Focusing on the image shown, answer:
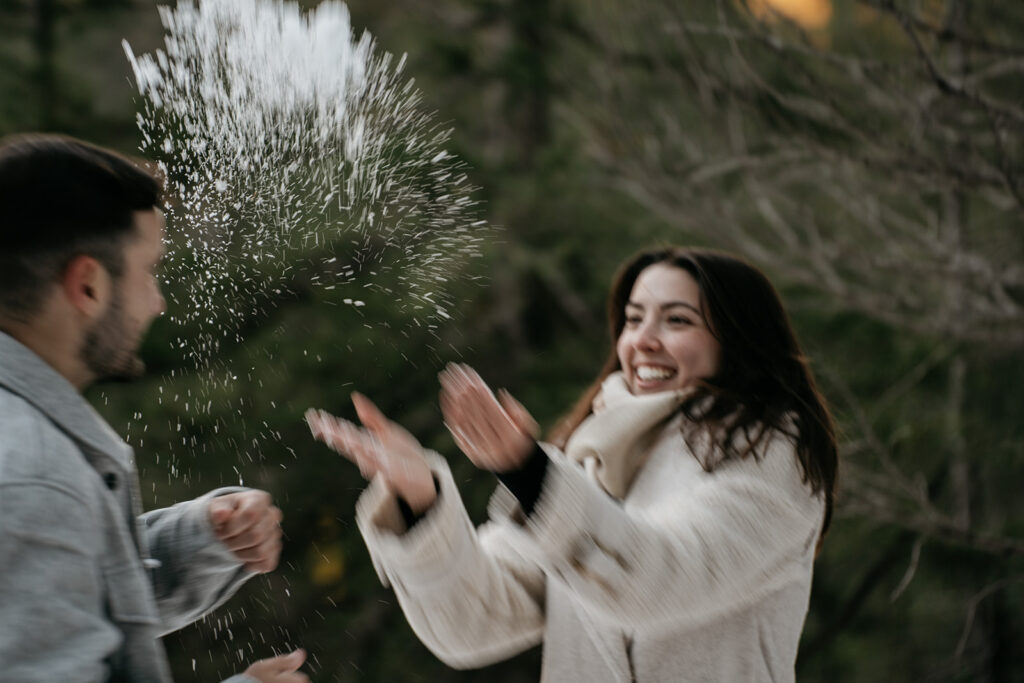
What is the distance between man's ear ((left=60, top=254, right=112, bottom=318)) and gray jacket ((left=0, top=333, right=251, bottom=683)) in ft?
0.31

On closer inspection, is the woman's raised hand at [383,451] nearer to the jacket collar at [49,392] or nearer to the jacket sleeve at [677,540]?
the jacket sleeve at [677,540]

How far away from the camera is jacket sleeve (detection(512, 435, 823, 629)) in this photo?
174cm

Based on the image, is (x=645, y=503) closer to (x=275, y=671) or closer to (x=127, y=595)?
(x=275, y=671)

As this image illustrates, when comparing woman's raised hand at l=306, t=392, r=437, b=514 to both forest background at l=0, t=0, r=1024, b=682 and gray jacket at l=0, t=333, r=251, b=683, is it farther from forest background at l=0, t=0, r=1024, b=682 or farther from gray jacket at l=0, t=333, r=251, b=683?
forest background at l=0, t=0, r=1024, b=682

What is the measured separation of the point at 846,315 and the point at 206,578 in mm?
4956

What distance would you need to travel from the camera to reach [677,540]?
1.80 meters

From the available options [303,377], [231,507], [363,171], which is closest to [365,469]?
[231,507]

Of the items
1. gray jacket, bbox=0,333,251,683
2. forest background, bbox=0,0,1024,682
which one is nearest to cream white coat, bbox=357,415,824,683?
gray jacket, bbox=0,333,251,683

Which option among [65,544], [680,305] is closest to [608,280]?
[680,305]

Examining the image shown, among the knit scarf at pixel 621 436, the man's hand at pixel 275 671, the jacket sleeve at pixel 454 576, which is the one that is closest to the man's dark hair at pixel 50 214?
the man's hand at pixel 275 671

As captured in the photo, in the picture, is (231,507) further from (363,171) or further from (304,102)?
(363,171)

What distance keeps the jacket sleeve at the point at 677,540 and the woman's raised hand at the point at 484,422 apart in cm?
7

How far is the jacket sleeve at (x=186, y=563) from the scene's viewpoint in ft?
5.48

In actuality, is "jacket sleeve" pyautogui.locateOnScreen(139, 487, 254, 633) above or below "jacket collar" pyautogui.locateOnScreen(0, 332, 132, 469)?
below
